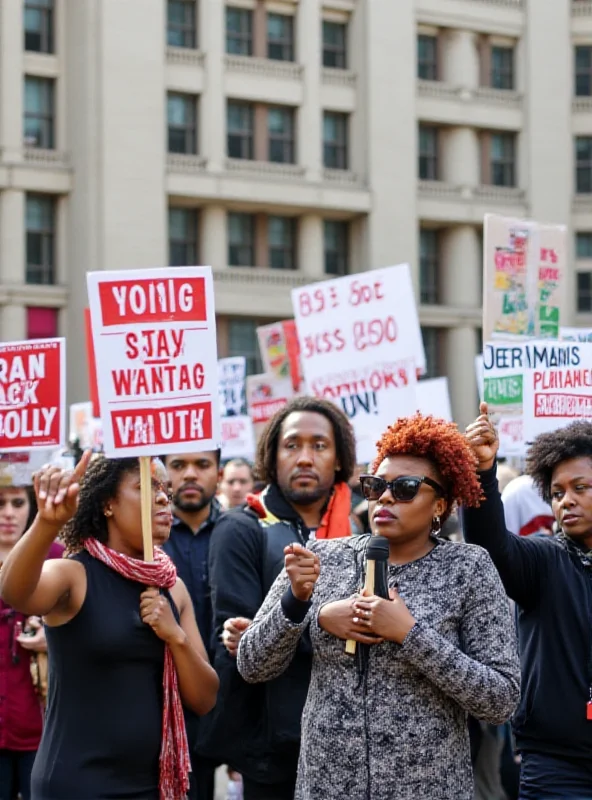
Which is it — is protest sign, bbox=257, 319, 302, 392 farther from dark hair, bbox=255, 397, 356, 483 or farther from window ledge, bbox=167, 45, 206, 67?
window ledge, bbox=167, 45, 206, 67

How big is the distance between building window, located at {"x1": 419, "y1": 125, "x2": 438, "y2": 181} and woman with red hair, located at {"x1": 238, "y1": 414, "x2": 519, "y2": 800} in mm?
37144

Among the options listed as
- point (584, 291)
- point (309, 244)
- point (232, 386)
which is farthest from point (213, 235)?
point (232, 386)

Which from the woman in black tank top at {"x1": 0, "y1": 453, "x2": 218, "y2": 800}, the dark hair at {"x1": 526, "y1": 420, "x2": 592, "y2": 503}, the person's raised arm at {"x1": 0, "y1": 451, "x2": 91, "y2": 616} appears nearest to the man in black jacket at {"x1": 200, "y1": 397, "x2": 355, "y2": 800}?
the woman in black tank top at {"x1": 0, "y1": 453, "x2": 218, "y2": 800}

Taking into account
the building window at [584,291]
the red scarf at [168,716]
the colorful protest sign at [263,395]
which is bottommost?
the red scarf at [168,716]

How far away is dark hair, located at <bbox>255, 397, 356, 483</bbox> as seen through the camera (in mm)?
6219

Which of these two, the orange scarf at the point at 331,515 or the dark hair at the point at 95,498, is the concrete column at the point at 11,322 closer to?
the orange scarf at the point at 331,515

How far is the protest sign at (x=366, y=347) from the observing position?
9.40m

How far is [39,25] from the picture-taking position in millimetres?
36312

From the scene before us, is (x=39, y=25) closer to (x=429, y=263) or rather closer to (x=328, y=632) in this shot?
(x=429, y=263)

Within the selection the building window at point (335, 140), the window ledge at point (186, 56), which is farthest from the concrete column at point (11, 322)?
the building window at point (335, 140)

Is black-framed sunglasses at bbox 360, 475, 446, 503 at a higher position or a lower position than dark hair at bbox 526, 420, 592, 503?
lower

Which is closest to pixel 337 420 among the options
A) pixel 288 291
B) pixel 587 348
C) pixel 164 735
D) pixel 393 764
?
pixel 587 348

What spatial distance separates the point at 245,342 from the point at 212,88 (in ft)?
21.0

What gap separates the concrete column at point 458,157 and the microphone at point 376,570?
1470 inches
